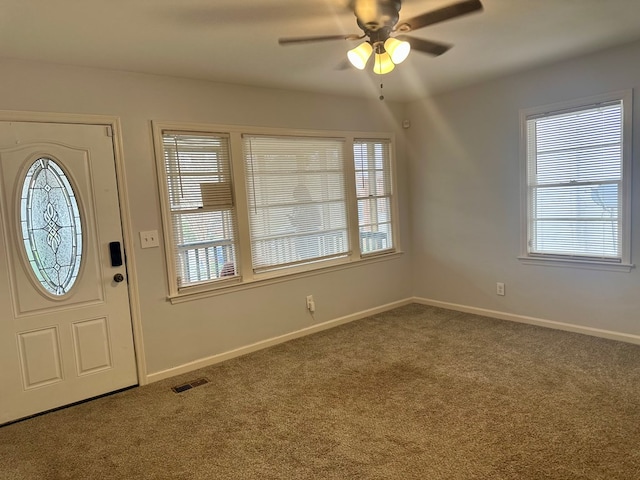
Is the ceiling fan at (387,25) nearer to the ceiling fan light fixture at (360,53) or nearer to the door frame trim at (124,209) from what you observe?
the ceiling fan light fixture at (360,53)

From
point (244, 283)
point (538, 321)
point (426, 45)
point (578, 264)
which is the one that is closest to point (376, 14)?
point (426, 45)

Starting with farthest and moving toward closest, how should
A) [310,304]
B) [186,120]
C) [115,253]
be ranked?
1. [310,304]
2. [186,120]
3. [115,253]

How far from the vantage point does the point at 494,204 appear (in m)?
4.43

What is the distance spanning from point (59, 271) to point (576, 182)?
4185 mm

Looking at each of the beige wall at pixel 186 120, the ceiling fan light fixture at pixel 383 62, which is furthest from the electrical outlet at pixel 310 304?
the ceiling fan light fixture at pixel 383 62

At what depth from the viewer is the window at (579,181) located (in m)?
3.57

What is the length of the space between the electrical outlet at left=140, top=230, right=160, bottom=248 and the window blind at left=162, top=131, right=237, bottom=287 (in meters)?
0.15

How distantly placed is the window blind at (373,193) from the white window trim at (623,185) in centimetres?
143

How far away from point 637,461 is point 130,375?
10.6 ft

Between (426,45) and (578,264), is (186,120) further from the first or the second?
(578,264)

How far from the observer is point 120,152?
3.23m

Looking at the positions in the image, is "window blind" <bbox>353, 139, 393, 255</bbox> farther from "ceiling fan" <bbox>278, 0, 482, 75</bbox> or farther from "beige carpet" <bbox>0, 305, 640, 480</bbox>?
"ceiling fan" <bbox>278, 0, 482, 75</bbox>

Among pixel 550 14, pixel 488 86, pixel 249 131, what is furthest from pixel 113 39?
pixel 488 86

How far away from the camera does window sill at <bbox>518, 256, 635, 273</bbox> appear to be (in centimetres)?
363
